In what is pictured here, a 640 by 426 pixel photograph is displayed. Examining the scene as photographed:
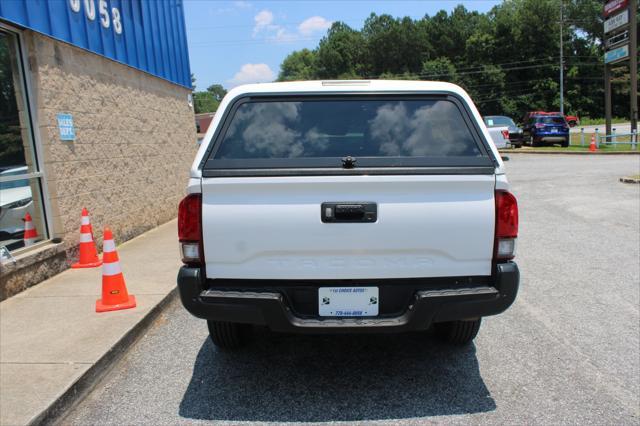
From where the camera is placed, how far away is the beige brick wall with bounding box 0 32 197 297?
628cm

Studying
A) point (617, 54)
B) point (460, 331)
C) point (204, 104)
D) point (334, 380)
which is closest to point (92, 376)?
point (334, 380)

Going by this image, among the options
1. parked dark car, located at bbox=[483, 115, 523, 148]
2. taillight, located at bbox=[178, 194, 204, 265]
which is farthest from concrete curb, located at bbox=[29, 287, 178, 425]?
parked dark car, located at bbox=[483, 115, 523, 148]

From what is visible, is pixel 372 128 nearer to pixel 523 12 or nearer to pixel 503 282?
pixel 503 282

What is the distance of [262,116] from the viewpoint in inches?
132

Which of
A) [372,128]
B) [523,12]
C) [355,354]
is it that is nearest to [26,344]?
[355,354]

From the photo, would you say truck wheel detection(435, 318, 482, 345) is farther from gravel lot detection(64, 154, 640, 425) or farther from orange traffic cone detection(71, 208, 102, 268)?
orange traffic cone detection(71, 208, 102, 268)

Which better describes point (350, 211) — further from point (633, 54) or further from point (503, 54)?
point (503, 54)

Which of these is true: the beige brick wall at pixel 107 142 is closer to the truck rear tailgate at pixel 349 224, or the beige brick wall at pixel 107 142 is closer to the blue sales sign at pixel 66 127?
the blue sales sign at pixel 66 127

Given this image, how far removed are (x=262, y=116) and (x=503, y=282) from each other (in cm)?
183

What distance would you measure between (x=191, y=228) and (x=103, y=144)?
17.9ft

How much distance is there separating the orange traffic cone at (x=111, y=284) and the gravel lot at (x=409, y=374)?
0.45 metres

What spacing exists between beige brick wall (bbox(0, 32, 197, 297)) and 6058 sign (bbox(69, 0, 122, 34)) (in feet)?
1.79

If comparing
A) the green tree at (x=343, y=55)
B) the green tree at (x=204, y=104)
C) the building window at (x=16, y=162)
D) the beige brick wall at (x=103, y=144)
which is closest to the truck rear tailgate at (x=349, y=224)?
the beige brick wall at (x=103, y=144)

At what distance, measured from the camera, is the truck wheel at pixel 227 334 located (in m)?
3.75
